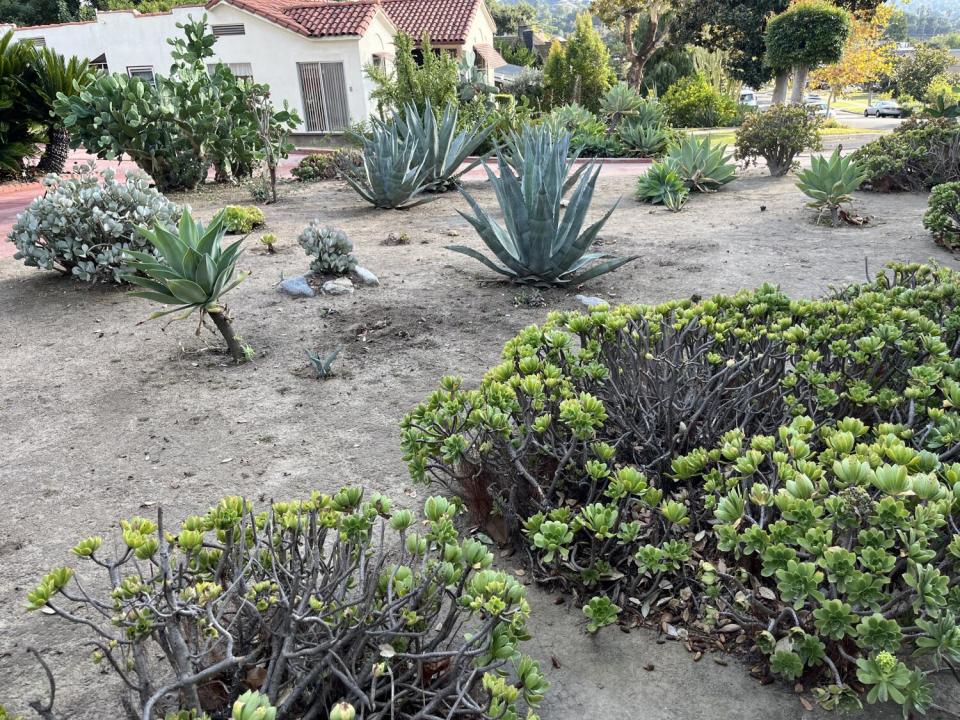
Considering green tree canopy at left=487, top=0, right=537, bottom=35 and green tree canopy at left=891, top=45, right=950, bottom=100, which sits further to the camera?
green tree canopy at left=487, top=0, right=537, bottom=35

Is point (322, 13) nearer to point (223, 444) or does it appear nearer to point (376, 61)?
point (376, 61)

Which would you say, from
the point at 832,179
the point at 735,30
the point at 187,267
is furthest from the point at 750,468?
the point at 735,30

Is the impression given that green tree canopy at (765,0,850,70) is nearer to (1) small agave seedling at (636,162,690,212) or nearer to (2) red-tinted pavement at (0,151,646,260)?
(2) red-tinted pavement at (0,151,646,260)

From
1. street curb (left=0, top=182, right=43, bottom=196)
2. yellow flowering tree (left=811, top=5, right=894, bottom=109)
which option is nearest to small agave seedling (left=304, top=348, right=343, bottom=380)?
street curb (left=0, top=182, right=43, bottom=196)

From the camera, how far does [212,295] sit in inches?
172

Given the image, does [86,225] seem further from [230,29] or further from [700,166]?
[230,29]

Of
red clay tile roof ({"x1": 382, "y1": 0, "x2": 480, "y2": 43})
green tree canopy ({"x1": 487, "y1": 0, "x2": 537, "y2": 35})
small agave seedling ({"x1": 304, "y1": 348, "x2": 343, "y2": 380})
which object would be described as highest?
green tree canopy ({"x1": 487, "y1": 0, "x2": 537, "y2": 35})

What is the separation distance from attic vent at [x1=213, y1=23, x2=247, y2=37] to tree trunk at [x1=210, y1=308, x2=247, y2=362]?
22.8 metres

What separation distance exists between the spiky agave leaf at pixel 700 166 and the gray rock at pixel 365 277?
566 cm

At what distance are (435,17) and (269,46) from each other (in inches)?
414

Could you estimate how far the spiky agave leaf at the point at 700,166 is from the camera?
10.2 meters

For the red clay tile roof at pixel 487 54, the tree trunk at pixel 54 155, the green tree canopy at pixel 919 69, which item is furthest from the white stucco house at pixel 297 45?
the green tree canopy at pixel 919 69

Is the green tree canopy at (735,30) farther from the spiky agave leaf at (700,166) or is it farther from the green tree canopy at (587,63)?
the spiky agave leaf at (700,166)

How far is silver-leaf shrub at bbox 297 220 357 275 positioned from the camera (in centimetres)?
599
